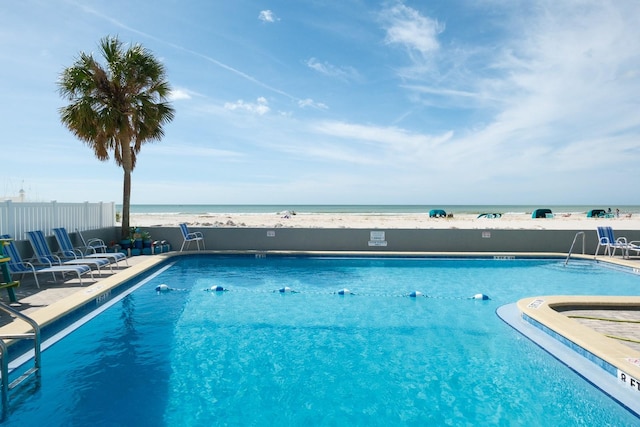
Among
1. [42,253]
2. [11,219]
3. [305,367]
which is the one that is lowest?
[305,367]

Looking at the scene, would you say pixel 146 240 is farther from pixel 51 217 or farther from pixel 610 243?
pixel 610 243

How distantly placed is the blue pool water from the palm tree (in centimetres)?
541

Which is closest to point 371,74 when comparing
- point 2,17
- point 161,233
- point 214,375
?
point 161,233

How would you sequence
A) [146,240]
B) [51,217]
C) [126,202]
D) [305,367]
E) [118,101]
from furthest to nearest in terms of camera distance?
[146,240] → [126,202] → [118,101] → [51,217] → [305,367]

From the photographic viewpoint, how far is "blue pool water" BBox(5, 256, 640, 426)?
337 cm

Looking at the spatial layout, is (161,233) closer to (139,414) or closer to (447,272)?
(447,272)

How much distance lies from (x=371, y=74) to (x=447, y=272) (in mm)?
8966

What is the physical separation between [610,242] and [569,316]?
775 centimetres

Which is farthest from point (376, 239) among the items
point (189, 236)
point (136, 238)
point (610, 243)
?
point (136, 238)

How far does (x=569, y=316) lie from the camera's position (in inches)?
228

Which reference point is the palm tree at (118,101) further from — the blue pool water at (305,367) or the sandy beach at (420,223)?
the sandy beach at (420,223)

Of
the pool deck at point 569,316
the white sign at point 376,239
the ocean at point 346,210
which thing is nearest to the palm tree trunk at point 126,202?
the pool deck at point 569,316

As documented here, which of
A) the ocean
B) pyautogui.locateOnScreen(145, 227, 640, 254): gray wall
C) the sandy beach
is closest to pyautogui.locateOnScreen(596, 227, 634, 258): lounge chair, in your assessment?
pyautogui.locateOnScreen(145, 227, 640, 254): gray wall

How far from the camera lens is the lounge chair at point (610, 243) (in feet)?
37.9
